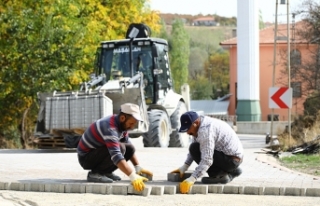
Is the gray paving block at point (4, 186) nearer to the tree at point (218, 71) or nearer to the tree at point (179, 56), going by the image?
the tree at point (179, 56)

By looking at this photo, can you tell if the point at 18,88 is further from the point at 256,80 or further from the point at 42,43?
the point at 256,80

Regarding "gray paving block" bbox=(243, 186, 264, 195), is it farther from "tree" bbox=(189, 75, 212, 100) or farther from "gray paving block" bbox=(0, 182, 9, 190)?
"tree" bbox=(189, 75, 212, 100)

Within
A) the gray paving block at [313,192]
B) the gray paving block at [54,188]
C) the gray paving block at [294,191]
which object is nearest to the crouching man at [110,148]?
the gray paving block at [54,188]

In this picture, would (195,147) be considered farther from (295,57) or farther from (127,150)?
(295,57)

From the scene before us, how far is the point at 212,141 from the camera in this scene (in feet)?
42.4

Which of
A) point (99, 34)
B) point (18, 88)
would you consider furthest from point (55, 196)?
point (99, 34)

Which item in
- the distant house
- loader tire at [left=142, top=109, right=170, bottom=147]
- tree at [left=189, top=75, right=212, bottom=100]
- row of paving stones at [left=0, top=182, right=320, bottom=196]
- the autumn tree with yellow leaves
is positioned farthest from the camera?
tree at [left=189, top=75, right=212, bottom=100]

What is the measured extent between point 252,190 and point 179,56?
401 feet

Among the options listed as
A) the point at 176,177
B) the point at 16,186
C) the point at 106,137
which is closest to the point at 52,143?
the point at 176,177

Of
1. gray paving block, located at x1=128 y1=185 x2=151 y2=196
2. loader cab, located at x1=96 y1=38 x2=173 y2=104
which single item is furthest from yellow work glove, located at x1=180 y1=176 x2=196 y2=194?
loader cab, located at x1=96 y1=38 x2=173 y2=104

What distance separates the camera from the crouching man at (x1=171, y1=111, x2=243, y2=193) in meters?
12.8

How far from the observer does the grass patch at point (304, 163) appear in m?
18.5

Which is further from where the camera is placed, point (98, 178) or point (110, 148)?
point (98, 178)

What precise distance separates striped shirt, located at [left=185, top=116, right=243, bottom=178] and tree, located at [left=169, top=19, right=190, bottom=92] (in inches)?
4585
